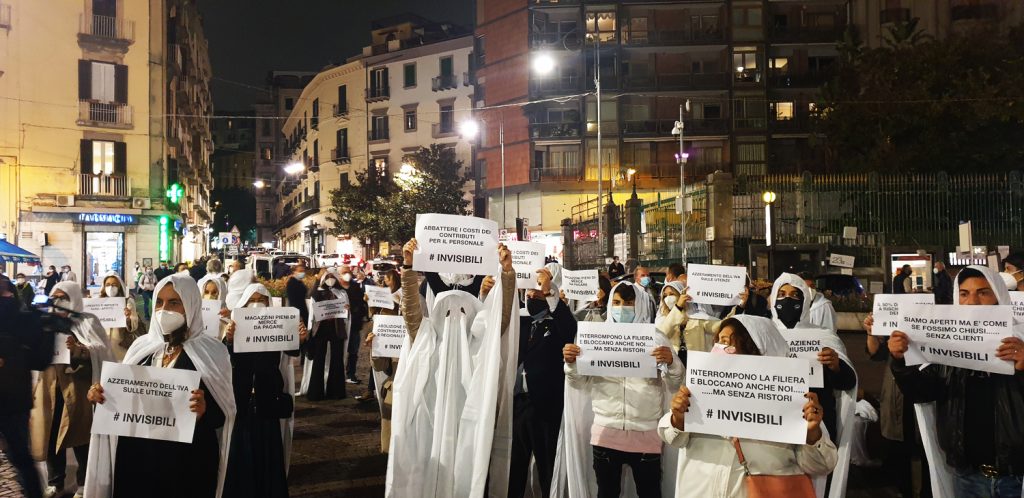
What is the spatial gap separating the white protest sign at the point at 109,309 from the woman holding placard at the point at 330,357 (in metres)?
2.80

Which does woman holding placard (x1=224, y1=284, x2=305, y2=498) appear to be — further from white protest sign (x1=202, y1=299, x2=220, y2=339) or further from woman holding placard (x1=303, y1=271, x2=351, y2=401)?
woman holding placard (x1=303, y1=271, x2=351, y2=401)

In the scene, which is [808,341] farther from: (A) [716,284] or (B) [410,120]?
(B) [410,120]

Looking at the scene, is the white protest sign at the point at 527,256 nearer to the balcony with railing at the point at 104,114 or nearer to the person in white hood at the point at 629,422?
the person in white hood at the point at 629,422

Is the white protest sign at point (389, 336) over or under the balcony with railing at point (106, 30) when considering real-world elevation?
under

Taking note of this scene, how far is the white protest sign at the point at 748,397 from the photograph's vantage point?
3762 mm

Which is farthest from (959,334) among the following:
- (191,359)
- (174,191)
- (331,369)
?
(174,191)

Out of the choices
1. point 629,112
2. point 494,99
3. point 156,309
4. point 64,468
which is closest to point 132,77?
point 494,99

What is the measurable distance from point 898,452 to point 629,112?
4226 centimetres

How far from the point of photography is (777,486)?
12.7 feet

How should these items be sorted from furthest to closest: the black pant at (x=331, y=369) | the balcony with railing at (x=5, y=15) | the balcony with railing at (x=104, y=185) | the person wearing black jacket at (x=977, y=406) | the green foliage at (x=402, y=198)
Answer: the green foliage at (x=402, y=198), the balcony with railing at (x=104, y=185), the balcony with railing at (x=5, y=15), the black pant at (x=331, y=369), the person wearing black jacket at (x=977, y=406)

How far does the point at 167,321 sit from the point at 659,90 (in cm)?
4500

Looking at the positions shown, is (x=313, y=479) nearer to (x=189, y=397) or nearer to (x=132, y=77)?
(x=189, y=397)

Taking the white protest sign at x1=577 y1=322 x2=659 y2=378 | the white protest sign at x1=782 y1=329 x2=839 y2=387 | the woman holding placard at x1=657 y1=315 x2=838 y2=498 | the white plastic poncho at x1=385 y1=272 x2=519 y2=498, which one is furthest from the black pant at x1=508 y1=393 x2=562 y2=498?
the woman holding placard at x1=657 y1=315 x2=838 y2=498

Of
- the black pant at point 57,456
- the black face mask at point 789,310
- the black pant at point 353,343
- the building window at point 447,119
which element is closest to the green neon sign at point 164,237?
the black pant at point 353,343
